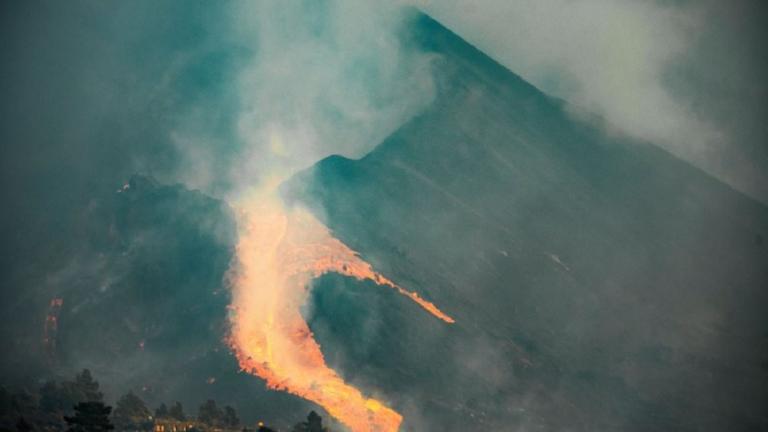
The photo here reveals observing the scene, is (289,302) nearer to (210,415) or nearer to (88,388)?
(210,415)

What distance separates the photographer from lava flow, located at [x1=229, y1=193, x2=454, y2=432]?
39.6 m

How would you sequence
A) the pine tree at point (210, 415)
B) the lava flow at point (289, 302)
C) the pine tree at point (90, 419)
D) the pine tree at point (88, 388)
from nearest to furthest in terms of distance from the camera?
the pine tree at point (90, 419), the pine tree at point (210, 415), the pine tree at point (88, 388), the lava flow at point (289, 302)

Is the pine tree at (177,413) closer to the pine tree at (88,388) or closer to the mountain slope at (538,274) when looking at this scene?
the pine tree at (88,388)

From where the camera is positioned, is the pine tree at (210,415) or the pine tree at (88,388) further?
the pine tree at (88,388)

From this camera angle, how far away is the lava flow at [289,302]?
3959 cm

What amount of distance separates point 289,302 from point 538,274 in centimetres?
A: 2040

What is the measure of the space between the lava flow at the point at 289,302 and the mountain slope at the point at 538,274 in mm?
1374

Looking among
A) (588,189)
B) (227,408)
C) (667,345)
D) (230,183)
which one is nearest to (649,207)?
(588,189)

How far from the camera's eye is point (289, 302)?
46719mm

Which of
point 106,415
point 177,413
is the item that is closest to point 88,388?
point 106,415

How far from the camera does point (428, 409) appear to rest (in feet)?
131

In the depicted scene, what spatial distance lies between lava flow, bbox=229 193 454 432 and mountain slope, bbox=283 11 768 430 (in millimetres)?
1374

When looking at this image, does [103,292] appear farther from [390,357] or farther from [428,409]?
[428,409]

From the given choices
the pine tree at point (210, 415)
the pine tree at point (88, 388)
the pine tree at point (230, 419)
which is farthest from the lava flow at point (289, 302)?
the pine tree at point (88, 388)
